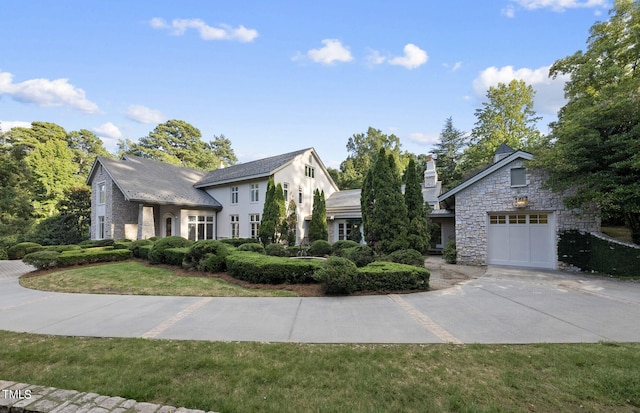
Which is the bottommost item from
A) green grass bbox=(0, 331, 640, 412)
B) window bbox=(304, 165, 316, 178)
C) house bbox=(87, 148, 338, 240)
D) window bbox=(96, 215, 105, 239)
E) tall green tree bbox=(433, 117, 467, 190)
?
green grass bbox=(0, 331, 640, 412)

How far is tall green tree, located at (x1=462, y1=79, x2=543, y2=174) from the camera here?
24094mm

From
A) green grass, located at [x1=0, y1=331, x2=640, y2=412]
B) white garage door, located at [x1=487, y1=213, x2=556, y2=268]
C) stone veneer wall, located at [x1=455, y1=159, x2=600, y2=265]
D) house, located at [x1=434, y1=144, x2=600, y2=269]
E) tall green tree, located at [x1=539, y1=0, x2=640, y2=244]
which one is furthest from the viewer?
white garage door, located at [x1=487, y1=213, x2=556, y2=268]

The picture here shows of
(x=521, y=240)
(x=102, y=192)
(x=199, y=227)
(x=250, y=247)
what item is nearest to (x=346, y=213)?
(x=250, y=247)

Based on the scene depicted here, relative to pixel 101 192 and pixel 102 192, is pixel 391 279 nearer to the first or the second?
pixel 102 192

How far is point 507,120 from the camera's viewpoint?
81.4ft

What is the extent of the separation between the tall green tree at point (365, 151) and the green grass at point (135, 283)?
27346mm

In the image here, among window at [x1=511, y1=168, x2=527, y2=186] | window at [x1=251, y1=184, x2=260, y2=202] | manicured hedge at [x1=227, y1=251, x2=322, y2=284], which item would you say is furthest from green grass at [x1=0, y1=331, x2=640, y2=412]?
window at [x1=251, y1=184, x2=260, y2=202]

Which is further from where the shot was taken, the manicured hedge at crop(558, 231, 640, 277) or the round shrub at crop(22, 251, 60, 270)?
the round shrub at crop(22, 251, 60, 270)

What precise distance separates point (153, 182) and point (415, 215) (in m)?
17.7

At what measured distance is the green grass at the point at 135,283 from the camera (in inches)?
281

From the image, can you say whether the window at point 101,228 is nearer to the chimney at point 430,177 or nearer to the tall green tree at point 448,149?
the chimney at point 430,177

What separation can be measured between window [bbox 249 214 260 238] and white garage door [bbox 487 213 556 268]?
14165mm

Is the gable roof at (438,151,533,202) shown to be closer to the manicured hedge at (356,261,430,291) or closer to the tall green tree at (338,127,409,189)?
the manicured hedge at (356,261,430,291)

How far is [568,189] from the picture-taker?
34.1 ft
